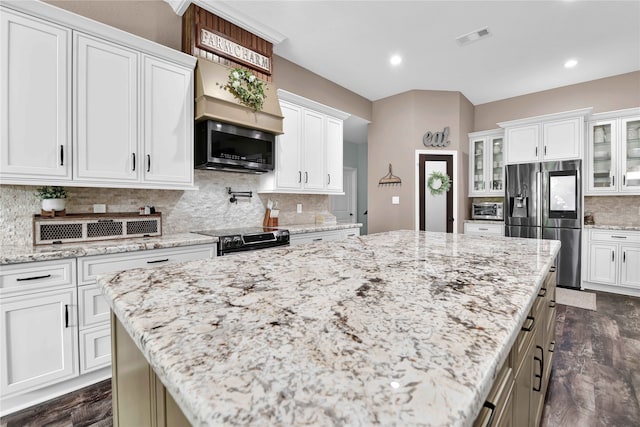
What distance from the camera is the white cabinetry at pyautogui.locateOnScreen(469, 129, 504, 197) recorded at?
4969 mm

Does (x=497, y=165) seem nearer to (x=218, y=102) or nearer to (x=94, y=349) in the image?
(x=218, y=102)

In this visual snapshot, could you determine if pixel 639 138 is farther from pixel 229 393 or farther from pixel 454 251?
pixel 229 393

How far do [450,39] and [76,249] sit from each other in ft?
13.5

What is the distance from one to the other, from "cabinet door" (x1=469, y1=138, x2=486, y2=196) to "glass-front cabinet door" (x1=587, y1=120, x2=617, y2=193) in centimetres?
140

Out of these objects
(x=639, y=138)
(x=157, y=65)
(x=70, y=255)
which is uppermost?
(x=157, y=65)

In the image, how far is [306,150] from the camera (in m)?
3.78

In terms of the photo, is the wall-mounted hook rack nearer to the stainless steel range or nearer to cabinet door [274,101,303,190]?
cabinet door [274,101,303,190]

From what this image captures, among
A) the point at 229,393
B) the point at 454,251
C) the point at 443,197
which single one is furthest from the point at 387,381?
the point at 443,197

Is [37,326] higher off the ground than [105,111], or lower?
lower

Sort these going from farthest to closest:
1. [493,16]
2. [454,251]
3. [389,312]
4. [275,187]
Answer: [275,187], [493,16], [454,251], [389,312]

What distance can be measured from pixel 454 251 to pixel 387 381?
1329 millimetres

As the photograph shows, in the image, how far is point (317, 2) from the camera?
2.82 metres

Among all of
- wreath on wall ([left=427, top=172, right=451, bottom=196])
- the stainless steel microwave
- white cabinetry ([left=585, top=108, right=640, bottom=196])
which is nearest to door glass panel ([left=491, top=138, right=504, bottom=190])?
the stainless steel microwave

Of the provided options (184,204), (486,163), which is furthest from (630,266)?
(184,204)
